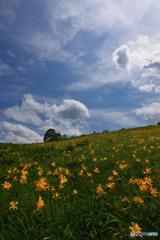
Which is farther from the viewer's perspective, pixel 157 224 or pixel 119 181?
pixel 119 181

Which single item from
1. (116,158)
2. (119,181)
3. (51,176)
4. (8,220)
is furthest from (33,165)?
(8,220)

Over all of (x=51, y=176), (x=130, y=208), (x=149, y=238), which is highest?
(x=51, y=176)

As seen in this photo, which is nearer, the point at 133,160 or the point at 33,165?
the point at 133,160

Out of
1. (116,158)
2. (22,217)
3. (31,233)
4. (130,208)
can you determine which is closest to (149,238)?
(130,208)

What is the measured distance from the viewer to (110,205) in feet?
15.5

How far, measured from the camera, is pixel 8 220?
4.82 m

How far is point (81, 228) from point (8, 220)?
130 centimetres

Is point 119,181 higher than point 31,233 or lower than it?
higher

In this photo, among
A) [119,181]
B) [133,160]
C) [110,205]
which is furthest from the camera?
[133,160]

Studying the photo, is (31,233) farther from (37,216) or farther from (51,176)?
(51,176)

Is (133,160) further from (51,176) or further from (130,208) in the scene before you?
(130,208)

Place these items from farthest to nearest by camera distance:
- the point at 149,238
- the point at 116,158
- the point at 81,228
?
the point at 116,158
the point at 81,228
the point at 149,238

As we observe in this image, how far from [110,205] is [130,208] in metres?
0.36

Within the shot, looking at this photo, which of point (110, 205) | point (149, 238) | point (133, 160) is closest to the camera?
point (149, 238)
